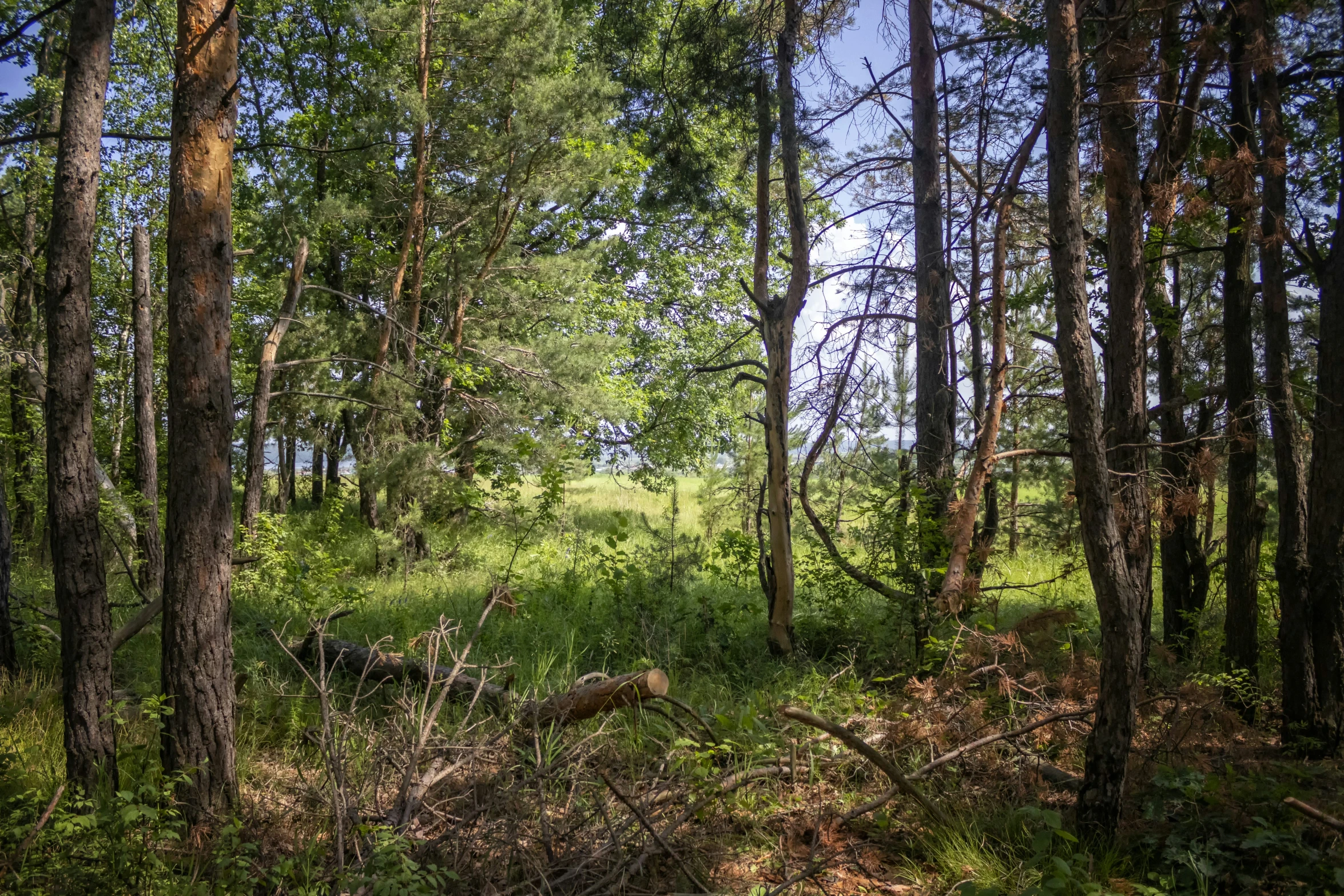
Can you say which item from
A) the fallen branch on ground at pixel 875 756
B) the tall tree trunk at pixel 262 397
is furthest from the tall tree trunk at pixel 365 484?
the fallen branch on ground at pixel 875 756

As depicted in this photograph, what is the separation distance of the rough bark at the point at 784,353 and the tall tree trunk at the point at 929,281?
125 centimetres

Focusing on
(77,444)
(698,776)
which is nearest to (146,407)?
(77,444)

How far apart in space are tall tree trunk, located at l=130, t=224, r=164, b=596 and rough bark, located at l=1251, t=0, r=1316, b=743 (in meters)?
10.7

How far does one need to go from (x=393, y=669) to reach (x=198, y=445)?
2.59 meters

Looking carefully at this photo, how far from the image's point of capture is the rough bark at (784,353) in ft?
23.1

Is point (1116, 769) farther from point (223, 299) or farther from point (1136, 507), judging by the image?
point (223, 299)

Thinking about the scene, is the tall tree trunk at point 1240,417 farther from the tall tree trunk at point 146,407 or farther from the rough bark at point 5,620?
the tall tree trunk at point 146,407

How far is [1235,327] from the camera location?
239 inches

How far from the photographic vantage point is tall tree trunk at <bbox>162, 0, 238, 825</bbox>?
3969mm

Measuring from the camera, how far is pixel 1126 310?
16.6 feet

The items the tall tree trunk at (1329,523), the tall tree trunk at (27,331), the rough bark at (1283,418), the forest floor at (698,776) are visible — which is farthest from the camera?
the tall tree trunk at (27,331)

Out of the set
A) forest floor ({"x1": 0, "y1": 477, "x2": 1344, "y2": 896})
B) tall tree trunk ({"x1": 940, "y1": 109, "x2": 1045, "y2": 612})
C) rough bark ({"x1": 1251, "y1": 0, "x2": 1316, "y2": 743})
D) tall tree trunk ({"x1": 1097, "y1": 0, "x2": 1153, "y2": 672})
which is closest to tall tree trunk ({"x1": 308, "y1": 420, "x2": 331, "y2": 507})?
forest floor ({"x1": 0, "y1": 477, "x2": 1344, "y2": 896})

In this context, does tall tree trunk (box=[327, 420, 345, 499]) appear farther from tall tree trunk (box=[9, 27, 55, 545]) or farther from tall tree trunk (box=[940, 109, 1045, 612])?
tall tree trunk (box=[940, 109, 1045, 612])

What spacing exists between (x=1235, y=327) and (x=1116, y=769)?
13.3 feet
